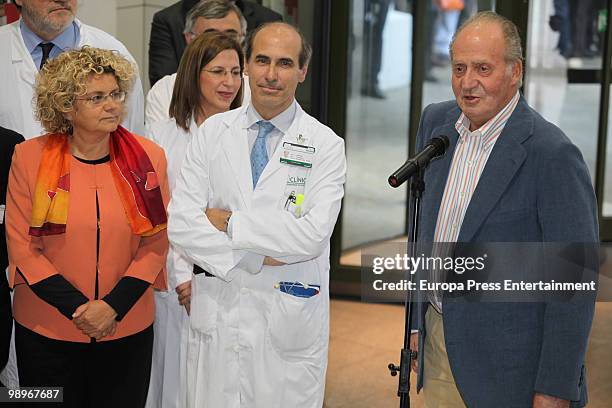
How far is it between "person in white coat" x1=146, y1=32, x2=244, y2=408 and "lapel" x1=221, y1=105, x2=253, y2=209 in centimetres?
57

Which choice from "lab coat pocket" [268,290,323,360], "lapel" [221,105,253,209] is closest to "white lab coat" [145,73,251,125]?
"lapel" [221,105,253,209]

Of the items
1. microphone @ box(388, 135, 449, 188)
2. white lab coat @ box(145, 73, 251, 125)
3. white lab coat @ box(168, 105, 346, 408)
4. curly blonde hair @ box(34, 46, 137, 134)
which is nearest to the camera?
microphone @ box(388, 135, 449, 188)

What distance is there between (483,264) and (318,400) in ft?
2.76

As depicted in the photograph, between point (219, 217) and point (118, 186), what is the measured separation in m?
0.35

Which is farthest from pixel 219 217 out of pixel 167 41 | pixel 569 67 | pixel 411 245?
pixel 569 67

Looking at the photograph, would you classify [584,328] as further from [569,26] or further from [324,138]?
[569,26]

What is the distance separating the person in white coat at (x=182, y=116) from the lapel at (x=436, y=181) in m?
1.19

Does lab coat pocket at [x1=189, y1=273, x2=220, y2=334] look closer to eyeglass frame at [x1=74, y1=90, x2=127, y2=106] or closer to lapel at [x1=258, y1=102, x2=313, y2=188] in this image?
lapel at [x1=258, y1=102, x2=313, y2=188]

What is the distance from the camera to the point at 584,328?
1916mm

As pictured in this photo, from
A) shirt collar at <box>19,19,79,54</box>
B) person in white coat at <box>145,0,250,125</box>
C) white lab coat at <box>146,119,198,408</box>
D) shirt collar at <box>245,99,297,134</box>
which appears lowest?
white lab coat at <box>146,119,198,408</box>

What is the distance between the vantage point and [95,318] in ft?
8.06

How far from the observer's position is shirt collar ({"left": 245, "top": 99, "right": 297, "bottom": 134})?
2.54 m

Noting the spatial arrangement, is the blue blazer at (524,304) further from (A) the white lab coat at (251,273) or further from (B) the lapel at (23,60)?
(B) the lapel at (23,60)

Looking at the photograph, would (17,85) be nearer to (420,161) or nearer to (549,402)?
(420,161)
